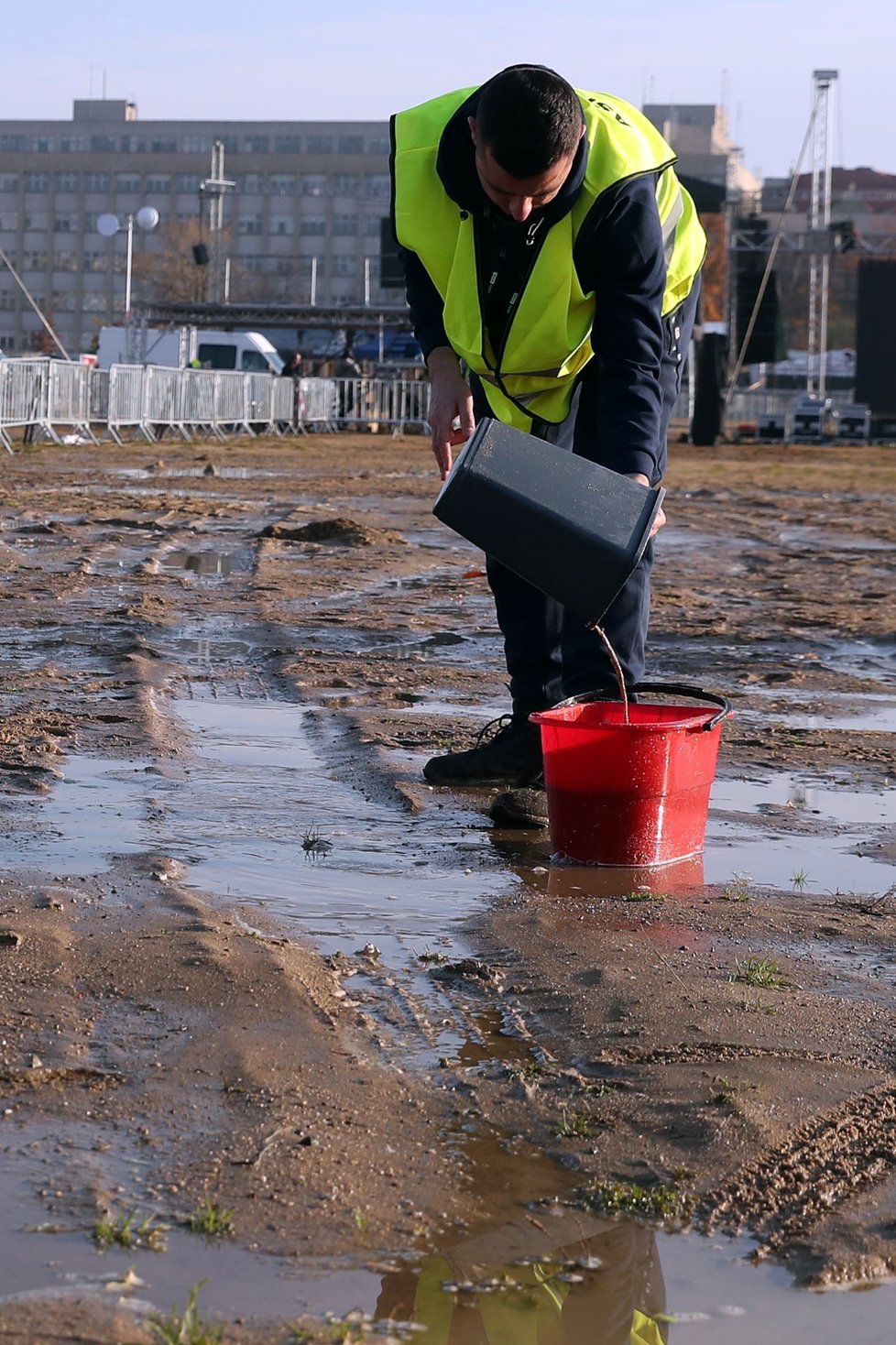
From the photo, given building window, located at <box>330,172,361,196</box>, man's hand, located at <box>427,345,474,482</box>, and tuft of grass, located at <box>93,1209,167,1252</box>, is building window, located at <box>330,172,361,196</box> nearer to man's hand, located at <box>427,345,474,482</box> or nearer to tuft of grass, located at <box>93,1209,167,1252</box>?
man's hand, located at <box>427,345,474,482</box>

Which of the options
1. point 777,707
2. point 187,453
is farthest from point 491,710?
point 187,453

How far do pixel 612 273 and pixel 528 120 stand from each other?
0.62 m

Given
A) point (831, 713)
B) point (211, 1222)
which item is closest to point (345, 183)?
point (831, 713)

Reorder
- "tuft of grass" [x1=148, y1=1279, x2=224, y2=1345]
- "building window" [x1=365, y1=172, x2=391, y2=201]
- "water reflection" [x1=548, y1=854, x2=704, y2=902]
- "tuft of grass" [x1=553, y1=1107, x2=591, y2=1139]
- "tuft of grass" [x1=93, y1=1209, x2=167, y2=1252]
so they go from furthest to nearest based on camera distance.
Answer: "building window" [x1=365, y1=172, x2=391, y2=201] → "water reflection" [x1=548, y1=854, x2=704, y2=902] → "tuft of grass" [x1=553, y1=1107, x2=591, y2=1139] → "tuft of grass" [x1=93, y1=1209, x2=167, y2=1252] → "tuft of grass" [x1=148, y1=1279, x2=224, y2=1345]

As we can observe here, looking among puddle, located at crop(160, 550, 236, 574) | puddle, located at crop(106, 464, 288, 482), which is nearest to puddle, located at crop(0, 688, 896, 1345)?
puddle, located at crop(160, 550, 236, 574)

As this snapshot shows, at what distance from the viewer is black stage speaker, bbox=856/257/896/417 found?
135 ft

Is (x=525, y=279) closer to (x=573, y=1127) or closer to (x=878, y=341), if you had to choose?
(x=573, y=1127)

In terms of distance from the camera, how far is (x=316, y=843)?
422 cm

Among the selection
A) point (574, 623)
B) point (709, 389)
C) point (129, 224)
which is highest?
point (129, 224)

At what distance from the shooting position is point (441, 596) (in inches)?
367

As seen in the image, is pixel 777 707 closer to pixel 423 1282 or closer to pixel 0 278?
pixel 423 1282

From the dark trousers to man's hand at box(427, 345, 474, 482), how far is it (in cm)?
18

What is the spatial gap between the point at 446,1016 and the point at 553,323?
191 centimetres

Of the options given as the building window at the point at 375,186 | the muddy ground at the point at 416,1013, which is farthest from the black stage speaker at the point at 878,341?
the building window at the point at 375,186
